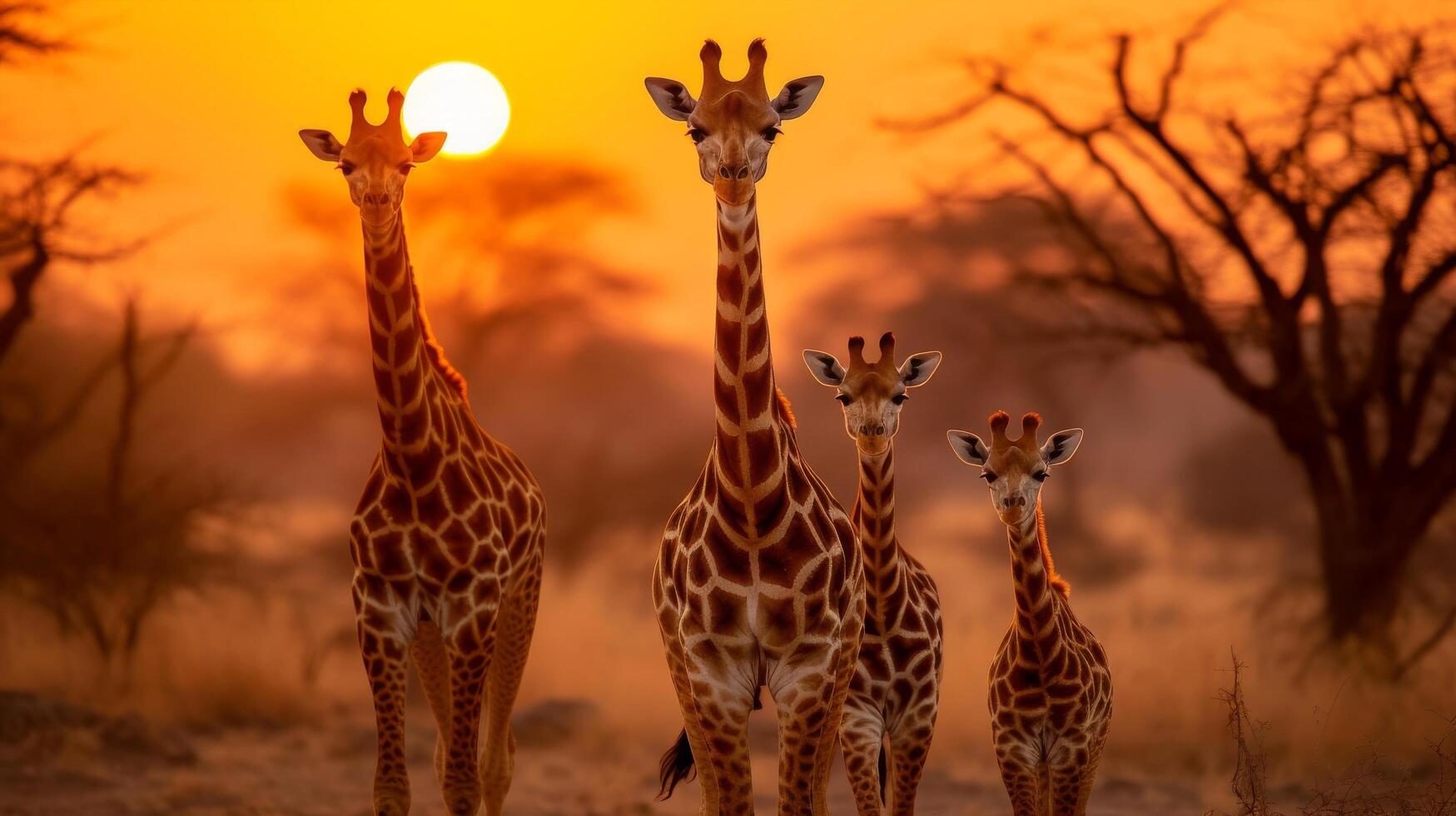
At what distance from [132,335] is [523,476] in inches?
391

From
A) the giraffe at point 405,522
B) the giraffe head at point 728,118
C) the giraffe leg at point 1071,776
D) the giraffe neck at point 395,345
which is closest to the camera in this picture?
the giraffe head at point 728,118

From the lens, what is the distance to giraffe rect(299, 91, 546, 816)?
29.0ft

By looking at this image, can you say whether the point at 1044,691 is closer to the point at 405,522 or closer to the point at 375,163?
the point at 405,522

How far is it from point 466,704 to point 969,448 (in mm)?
3031

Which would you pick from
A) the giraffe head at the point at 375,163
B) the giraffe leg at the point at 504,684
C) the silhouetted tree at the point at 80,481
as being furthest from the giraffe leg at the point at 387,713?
the silhouetted tree at the point at 80,481

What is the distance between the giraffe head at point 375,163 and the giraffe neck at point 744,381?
2.23m

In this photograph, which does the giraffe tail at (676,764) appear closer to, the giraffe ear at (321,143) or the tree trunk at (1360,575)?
the giraffe ear at (321,143)

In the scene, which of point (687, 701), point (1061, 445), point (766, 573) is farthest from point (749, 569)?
point (1061, 445)

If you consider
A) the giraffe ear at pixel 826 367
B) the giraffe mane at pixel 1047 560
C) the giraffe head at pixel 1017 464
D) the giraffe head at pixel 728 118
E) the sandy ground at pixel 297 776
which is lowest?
the sandy ground at pixel 297 776

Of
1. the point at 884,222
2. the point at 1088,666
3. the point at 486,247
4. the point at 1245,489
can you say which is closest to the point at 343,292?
the point at 486,247

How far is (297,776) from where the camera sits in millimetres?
15242

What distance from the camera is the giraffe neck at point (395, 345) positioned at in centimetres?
895

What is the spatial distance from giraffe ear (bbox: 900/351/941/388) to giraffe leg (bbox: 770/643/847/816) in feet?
6.87

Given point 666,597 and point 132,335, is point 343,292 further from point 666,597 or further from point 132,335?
point 666,597
